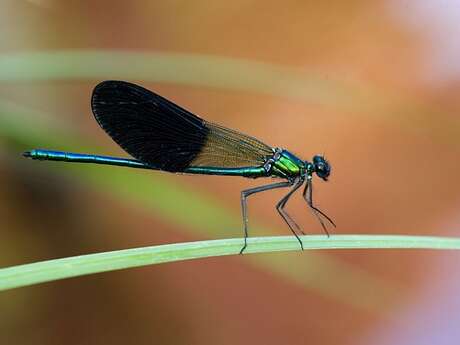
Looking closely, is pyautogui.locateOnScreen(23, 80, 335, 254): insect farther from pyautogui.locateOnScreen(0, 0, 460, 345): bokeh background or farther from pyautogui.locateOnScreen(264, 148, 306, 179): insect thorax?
pyautogui.locateOnScreen(0, 0, 460, 345): bokeh background

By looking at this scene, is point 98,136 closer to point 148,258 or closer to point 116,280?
point 116,280

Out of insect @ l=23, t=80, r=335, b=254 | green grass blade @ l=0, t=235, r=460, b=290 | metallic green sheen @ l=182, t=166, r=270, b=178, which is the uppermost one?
insect @ l=23, t=80, r=335, b=254

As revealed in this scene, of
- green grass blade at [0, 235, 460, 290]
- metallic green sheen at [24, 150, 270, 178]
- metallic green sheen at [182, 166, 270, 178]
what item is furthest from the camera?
metallic green sheen at [182, 166, 270, 178]

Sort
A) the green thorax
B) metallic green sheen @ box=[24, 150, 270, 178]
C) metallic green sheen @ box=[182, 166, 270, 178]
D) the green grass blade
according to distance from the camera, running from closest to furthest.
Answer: the green grass blade, metallic green sheen @ box=[24, 150, 270, 178], metallic green sheen @ box=[182, 166, 270, 178], the green thorax

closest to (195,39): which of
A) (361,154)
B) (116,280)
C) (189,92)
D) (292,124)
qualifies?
(189,92)

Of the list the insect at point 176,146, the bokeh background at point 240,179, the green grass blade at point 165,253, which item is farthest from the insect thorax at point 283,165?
the green grass blade at point 165,253

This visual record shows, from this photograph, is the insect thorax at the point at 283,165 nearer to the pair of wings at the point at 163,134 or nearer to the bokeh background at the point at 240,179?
the pair of wings at the point at 163,134

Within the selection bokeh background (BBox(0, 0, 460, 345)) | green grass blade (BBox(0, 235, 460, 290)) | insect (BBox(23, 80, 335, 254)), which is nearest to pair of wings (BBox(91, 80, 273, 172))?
insect (BBox(23, 80, 335, 254))
